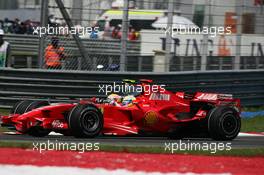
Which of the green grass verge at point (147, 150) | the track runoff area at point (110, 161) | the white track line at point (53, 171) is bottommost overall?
the green grass verge at point (147, 150)

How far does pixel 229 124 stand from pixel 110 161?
11.8 feet

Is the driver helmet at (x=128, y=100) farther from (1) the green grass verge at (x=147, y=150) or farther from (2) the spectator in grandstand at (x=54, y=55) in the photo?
(2) the spectator in grandstand at (x=54, y=55)

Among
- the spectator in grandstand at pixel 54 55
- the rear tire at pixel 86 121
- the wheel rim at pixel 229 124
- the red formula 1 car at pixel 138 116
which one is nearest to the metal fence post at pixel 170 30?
the spectator in grandstand at pixel 54 55

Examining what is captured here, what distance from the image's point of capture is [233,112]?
1077 centimetres

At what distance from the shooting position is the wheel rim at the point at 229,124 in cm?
1069

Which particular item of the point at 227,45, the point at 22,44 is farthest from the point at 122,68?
the point at 22,44

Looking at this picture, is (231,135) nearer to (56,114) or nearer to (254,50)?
(56,114)

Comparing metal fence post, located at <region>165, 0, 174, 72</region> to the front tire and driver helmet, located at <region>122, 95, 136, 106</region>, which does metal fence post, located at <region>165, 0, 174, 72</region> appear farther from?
the front tire

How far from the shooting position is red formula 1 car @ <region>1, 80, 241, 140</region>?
10047 mm

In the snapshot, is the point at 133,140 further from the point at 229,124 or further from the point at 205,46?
the point at 205,46

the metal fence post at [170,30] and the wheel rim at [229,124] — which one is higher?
the metal fence post at [170,30]

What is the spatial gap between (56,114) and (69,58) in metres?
3.95

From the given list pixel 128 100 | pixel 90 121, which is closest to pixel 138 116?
pixel 128 100

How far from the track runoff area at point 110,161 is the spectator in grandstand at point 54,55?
12.3 ft
